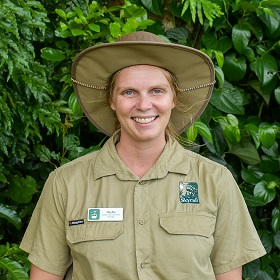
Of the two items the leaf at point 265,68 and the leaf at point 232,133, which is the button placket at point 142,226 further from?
the leaf at point 265,68

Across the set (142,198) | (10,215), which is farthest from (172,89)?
(10,215)

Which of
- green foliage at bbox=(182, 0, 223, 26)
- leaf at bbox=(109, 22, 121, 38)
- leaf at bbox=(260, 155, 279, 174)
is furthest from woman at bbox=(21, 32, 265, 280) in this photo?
leaf at bbox=(260, 155, 279, 174)

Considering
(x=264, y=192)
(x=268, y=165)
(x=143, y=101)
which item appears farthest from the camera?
(x=268, y=165)

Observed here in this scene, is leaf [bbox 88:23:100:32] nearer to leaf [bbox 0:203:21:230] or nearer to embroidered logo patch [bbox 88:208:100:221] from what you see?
leaf [bbox 0:203:21:230]

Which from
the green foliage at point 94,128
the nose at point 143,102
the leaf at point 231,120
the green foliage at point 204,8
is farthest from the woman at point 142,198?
the leaf at point 231,120

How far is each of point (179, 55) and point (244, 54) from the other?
106cm

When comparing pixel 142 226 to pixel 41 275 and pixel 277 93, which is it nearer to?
pixel 41 275

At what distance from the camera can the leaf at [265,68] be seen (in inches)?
122

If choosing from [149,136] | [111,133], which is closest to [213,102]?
[111,133]

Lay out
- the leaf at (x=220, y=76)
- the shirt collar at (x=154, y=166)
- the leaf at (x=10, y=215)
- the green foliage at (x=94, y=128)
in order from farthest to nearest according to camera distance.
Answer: the leaf at (x=220, y=76)
the leaf at (x=10, y=215)
the green foliage at (x=94, y=128)
the shirt collar at (x=154, y=166)

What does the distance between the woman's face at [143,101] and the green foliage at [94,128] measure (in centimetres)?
52

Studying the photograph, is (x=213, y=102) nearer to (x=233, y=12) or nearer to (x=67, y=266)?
(x=233, y=12)

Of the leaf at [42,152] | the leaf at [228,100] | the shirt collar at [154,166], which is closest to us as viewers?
the shirt collar at [154,166]

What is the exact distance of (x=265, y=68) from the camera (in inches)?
122
